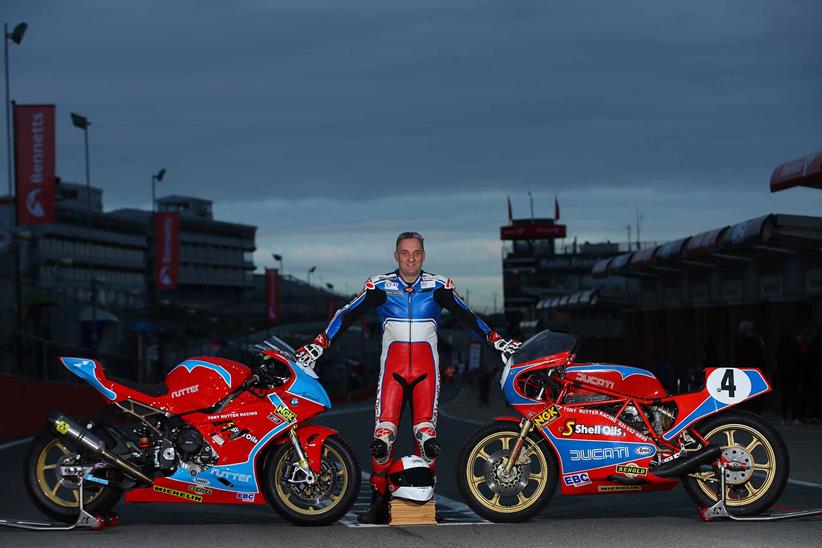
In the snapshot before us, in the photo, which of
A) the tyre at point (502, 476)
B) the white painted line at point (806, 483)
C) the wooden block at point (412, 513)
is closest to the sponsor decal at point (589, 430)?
the tyre at point (502, 476)

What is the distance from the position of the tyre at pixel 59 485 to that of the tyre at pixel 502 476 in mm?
2166

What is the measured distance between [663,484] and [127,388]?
11.0ft

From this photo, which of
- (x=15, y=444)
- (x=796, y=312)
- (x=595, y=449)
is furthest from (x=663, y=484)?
(x=796, y=312)

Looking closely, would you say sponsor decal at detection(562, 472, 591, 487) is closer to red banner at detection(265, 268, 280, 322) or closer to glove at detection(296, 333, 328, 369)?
glove at detection(296, 333, 328, 369)

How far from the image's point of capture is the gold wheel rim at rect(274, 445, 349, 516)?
8.84 m

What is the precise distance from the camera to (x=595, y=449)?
8945 mm

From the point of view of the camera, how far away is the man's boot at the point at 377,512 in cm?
905

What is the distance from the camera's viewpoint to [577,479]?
8.96m

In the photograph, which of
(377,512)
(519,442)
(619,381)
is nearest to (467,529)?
(519,442)

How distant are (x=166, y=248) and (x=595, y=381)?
5942 centimetres

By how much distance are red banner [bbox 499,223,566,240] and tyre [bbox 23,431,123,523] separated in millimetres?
163478

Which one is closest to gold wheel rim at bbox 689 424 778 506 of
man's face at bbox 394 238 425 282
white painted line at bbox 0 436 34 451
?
man's face at bbox 394 238 425 282

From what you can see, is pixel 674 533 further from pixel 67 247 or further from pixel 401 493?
pixel 67 247

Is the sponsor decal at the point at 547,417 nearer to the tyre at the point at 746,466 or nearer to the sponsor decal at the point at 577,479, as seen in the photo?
the sponsor decal at the point at 577,479
